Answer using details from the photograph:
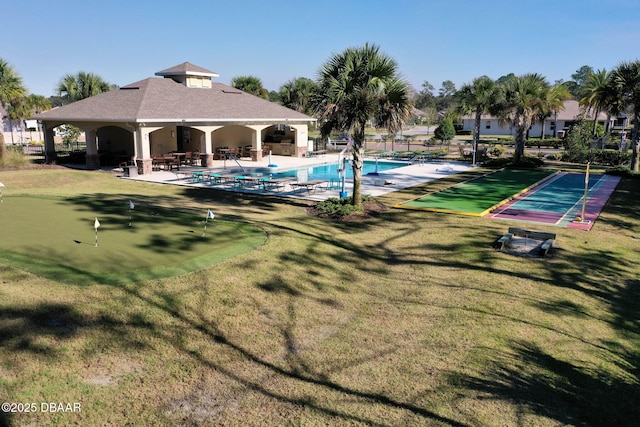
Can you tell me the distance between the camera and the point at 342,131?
17547 millimetres

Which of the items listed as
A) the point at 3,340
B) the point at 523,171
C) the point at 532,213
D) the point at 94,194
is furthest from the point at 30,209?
the point at 523,171

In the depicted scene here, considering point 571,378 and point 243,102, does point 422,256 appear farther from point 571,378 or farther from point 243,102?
point 243,102

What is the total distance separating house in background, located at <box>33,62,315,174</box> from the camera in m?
29.1

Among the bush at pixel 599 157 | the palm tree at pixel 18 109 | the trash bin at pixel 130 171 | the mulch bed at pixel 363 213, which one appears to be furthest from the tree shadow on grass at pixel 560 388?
the palm tree at pixel 18 109

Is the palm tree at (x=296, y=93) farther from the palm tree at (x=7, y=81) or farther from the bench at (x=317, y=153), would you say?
the palm tree at (x=7, y=81)

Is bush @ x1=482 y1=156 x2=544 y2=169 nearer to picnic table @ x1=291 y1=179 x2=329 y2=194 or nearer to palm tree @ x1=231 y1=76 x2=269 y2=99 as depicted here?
picnic table @ x1=291 y1=179 x2=329 y2=194

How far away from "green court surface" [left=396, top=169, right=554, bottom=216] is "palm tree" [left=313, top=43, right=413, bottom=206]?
4.17 metres

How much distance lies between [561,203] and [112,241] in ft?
59.3

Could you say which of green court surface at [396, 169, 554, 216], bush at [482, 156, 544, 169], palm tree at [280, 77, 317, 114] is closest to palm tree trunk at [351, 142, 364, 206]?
green court surface at [396, 169, 554, 216]

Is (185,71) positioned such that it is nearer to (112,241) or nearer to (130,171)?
(130,171)

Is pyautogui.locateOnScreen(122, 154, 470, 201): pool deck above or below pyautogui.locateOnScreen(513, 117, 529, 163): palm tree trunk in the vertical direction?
below

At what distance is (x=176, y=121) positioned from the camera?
2931 centimetres

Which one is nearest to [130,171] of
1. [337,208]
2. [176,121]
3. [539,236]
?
[176,121]

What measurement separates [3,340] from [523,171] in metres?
32.0
